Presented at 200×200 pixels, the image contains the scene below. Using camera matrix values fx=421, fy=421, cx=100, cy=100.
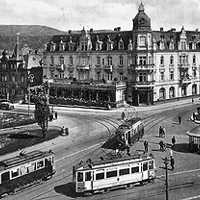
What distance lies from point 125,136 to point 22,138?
14.9 meters

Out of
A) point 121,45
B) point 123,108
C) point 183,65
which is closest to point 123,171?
point 123,108

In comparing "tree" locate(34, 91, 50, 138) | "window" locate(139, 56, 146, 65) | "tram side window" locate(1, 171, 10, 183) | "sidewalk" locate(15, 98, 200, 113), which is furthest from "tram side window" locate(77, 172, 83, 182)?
"window" locate(139, 56, 146, 65)

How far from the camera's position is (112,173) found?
1325 inches

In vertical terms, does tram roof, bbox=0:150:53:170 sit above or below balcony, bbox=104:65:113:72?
below

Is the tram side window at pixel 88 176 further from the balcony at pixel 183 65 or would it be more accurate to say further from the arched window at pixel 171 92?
the balcony at pixel 183 65

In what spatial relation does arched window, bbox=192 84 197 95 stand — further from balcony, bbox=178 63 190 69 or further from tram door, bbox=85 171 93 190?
tram door, bbox=85 171 93 190

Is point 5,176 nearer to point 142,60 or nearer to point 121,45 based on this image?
point 142,60

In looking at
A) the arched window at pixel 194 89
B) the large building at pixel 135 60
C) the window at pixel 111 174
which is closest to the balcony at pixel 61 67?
the large building at pixel 135 60

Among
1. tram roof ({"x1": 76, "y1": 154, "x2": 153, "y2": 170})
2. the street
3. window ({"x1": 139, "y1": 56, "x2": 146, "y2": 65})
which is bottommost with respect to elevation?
the street

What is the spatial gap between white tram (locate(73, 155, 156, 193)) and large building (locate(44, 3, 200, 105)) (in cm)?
4737

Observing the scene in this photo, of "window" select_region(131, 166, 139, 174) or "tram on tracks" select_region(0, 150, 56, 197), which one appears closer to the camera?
"tram on tracks" select_region(0, 150, 56, 197)

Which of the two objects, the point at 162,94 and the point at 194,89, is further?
the point at 194,89

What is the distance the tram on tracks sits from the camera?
32.5 metres

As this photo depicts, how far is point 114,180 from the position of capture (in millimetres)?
33781
